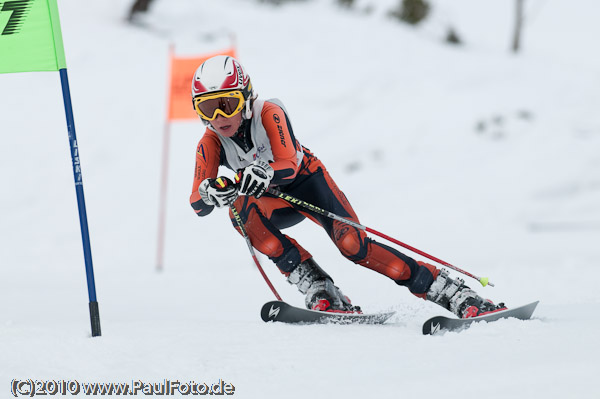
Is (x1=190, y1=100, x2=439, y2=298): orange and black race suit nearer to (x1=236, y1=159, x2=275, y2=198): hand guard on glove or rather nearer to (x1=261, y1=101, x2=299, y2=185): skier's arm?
(x1=261, y1=101, x2=299, y2=185): skier's arm

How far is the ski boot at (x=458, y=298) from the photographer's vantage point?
3.57 meters

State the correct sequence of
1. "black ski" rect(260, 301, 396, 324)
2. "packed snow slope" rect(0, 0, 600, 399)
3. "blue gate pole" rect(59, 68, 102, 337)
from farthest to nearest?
"black ski" rect(260, 301, 396, 324), "blue gate pole" rect(59, 68, 102, 337), "packed snow slope" rect(0, 0, 600, 399)

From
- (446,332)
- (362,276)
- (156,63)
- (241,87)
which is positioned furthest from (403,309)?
(156,63)

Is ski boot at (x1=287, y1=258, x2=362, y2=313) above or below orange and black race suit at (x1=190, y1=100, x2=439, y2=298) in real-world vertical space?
below

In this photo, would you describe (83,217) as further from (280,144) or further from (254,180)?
(280,144)

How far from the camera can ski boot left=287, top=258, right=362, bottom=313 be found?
3994 mm

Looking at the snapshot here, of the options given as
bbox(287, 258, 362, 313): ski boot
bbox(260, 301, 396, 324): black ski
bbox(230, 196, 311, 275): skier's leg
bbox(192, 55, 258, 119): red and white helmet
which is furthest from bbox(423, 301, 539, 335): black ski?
bbox(192, 55, 258, 119): red and white helmet

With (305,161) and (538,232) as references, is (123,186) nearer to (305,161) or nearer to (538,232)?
(538,232)

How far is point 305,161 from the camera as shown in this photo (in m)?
4.05

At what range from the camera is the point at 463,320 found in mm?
3402

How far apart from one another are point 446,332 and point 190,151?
33.1 ft

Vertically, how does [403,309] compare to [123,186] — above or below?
above

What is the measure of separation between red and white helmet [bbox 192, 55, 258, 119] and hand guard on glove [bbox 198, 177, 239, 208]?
0.49 metres

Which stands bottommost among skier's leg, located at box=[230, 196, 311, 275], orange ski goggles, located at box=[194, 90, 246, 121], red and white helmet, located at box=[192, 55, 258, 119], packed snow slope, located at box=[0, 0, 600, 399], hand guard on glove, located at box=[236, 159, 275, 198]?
packed snow slope, located at box=[0, 0, 600, 399]
